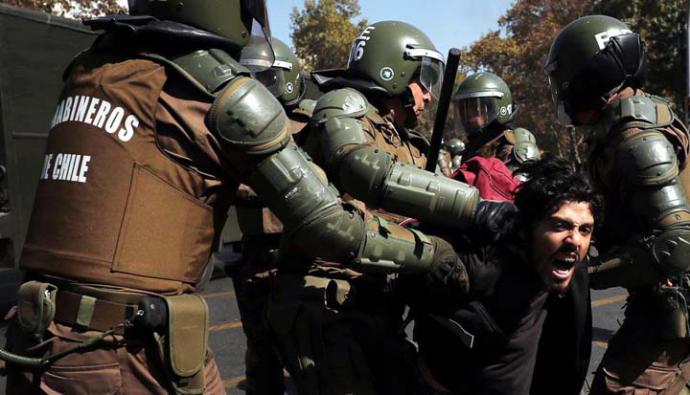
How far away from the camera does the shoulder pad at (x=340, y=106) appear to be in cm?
319

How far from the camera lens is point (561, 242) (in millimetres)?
2779

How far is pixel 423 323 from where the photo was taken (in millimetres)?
2941

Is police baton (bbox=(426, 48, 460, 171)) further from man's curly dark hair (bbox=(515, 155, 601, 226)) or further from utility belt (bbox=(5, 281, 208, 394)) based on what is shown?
utility belt (bbox=(5, 281, 208, 394))

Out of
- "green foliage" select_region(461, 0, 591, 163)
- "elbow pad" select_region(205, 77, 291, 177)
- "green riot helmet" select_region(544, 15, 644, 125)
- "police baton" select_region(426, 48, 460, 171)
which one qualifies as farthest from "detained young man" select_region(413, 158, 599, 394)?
"green foliage" select_region(461, 0, 591, 163)

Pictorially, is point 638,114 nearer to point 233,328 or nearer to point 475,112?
point 475,112

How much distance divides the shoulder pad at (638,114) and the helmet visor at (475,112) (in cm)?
317

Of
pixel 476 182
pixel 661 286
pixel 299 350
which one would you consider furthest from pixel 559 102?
pixel 299 350

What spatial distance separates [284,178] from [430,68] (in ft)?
5.96

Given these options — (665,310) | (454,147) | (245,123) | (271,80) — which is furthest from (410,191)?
(454,147)

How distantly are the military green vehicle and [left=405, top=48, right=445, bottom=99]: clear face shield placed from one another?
4.57 metres

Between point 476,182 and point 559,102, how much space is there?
0.60 metres

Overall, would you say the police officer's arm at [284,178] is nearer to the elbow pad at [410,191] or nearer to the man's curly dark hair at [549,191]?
the elbow pad at [410,191]

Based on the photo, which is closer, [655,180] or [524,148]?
[655,180]

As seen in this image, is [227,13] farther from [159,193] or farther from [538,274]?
[538,274]
